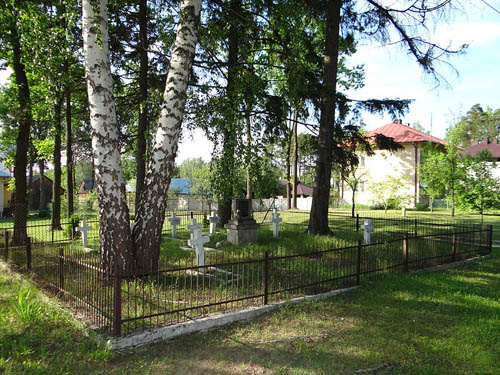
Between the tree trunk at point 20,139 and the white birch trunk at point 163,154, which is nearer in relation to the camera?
the white birch trunk at point 163,154

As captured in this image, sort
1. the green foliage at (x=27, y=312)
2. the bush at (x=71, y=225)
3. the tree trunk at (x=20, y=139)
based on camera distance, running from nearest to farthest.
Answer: the green foliage at (x=27, y=312) → the tree trunk at (x=20, y=139) → the bush at (x=71, y=225)

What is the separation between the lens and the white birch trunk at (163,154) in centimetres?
669

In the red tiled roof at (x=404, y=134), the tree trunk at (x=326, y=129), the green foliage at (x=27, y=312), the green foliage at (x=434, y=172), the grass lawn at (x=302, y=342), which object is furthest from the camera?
the red tiled roof at (x=404, y=134)

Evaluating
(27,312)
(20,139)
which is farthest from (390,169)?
(27,312)

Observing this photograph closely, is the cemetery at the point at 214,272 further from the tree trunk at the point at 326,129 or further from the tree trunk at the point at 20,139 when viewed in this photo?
the tree trunk at the point at 20,139

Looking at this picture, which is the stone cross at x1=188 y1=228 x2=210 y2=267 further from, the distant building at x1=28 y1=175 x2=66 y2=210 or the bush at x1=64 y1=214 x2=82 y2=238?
the distant building at x1=28 y1=175 x2=66 y2=210

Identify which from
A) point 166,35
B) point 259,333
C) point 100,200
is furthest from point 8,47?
point 259,333

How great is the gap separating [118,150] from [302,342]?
4.42 meters

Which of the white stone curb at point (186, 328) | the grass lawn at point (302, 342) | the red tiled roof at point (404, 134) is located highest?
the red tiled roof at point (404, 134)

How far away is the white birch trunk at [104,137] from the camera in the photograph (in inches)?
242

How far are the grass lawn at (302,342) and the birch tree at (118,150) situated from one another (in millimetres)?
1509

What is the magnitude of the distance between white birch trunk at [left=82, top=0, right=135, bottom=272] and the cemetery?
56 centimetres

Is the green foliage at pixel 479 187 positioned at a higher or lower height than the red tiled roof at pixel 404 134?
lower

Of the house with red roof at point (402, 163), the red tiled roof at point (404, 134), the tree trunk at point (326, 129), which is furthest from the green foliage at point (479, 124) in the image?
the tree trunk at point (326, 129)
